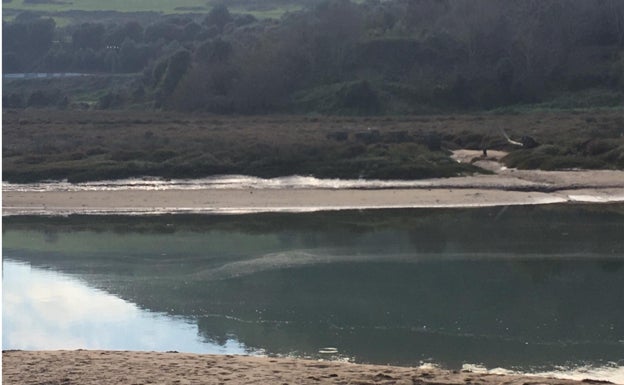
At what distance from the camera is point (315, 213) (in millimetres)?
22953

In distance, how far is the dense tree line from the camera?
52594mm

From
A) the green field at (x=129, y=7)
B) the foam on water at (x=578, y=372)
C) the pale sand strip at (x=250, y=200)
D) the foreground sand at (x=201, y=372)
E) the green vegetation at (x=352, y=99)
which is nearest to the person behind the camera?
Answer: the foreground sand at (x=201, y=372)

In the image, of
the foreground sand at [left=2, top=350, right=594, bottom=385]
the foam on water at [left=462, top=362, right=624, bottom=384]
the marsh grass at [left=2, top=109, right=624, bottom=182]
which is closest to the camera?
the foreground sand at [left=2, top=350, right=594, bottom=385]

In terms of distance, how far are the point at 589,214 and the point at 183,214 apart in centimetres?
891

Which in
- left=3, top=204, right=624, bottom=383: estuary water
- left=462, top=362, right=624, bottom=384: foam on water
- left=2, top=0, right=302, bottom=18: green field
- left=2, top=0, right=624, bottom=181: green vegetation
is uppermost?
left=2, top=0, right=302, bottom=18: green field

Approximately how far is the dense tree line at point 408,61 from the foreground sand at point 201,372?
41227 mm

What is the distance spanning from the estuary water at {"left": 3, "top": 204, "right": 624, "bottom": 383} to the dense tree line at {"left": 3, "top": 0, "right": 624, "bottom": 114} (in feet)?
98.2

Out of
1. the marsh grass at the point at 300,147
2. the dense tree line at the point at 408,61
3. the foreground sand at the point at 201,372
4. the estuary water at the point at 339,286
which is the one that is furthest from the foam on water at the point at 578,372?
the dense tree line at the point at 408,61

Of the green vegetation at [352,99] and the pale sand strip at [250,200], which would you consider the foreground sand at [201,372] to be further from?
the green vegetation at [352,99]

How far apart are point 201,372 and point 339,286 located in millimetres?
6482

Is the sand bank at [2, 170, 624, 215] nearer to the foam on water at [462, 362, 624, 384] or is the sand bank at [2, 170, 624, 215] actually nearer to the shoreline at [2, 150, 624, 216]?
the shoreline at [2, 150, 624, 216]

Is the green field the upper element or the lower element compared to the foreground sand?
upper

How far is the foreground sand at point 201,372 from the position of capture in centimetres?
878

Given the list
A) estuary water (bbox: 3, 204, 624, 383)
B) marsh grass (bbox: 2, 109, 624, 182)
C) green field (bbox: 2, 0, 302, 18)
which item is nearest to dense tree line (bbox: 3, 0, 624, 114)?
marsh grass (bbox: 2, 109, 624, 182)
